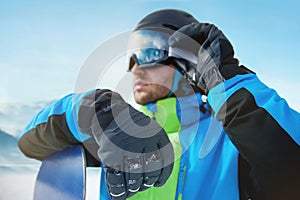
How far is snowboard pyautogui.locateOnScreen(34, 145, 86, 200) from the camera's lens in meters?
1.34

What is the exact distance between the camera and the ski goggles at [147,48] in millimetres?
1534

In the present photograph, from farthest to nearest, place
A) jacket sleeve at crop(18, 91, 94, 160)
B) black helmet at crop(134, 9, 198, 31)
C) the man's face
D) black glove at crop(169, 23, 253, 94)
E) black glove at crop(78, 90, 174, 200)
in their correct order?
black helmet at crop(134, 9, 198, 31) → the man's face → jacket sleeve at crop(18, 91, 94, 160) → black glove at crop(169, 23, 253, 94) → black glove at crop(78, 90, 174, 200)

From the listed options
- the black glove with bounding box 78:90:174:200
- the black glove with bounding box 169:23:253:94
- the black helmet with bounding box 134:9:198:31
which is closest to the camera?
the black glove with bounding box 78:90:174:200

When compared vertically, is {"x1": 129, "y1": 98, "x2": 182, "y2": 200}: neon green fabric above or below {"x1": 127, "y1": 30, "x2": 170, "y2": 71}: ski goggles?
below

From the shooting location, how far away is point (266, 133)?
0.97 meters

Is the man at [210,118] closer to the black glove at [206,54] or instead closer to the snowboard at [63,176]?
the black glove at [206,54]

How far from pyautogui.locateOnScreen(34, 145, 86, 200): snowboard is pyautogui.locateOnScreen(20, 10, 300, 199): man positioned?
4.2 inches

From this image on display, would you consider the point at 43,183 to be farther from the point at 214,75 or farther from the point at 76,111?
the point at 214,75

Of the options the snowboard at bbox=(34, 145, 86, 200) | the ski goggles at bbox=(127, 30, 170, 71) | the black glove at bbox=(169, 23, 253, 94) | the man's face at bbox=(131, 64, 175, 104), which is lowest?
the snowboard at bbox=(34, 145, 86, 200)

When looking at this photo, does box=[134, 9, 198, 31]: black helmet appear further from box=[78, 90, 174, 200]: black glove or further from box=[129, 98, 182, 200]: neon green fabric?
box=[78, 90, 174, 200]: black glove

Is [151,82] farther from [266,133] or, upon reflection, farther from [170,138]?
[266,133]

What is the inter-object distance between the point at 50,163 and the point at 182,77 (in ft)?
1.96

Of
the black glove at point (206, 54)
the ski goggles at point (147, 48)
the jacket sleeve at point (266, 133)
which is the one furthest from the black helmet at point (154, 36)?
the jacket sleeve at point (266, 133)

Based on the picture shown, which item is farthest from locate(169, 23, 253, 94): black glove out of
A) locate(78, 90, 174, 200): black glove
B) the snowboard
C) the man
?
the snowboard
